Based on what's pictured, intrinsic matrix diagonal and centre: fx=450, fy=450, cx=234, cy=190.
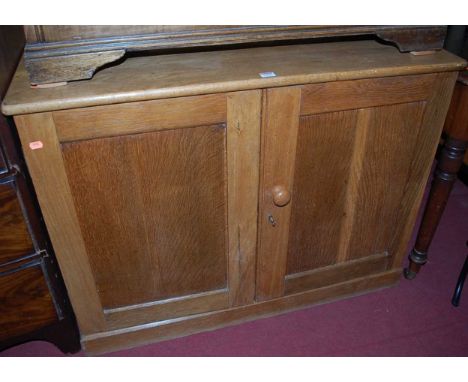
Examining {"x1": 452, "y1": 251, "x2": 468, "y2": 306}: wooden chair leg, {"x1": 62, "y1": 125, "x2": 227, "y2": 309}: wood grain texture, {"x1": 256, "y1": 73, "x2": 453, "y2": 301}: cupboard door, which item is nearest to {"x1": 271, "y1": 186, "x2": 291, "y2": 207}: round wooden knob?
{"x1": 256, "y1": 73, "x2": 453, "y2": 301}: cupboard door

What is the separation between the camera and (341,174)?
55.1 inches

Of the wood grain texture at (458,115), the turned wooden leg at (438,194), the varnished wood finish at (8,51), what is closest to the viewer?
the varnished wood finish at (8,51)

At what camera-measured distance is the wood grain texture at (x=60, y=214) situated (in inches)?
41.9

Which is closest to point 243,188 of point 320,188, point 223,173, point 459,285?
point 223,173

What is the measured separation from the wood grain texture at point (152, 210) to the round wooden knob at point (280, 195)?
0.50 ft

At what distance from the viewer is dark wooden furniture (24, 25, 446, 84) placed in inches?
40.9

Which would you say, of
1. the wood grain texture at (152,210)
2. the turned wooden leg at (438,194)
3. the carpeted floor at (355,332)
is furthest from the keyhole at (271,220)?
the turned wooden leg at (438,194)

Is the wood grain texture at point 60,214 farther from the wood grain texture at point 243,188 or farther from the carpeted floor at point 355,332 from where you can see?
the wood grain texture at point 243,188

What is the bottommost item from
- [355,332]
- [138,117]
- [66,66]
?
[355,332]

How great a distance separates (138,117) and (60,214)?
351 millimetres

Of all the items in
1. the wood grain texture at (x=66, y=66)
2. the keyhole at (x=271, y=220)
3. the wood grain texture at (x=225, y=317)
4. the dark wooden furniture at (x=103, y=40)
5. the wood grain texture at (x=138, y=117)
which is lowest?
the wood grain texture at (x=225, y=317)

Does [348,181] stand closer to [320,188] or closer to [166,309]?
[320,188]

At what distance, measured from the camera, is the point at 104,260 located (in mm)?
1345

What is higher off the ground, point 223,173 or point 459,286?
point 223,173
